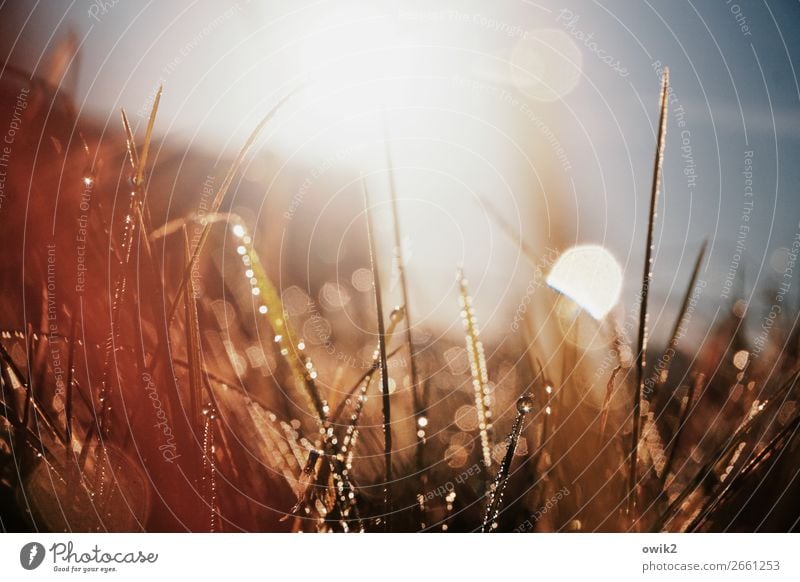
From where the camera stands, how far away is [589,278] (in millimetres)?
464

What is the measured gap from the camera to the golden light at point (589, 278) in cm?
46

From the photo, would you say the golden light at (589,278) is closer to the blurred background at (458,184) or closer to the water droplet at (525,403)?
the blurred background at (458,184)

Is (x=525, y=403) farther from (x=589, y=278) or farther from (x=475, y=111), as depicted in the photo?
(x=475, y=111)

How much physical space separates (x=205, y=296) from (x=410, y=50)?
0.31m

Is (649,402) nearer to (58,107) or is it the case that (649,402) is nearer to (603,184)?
(603,184)

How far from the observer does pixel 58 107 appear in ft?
1.47

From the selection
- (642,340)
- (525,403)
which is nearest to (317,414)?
(525,403)

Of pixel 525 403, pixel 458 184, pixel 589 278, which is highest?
pixel 458 184

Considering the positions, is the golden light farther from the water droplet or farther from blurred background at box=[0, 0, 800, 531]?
the water droplet

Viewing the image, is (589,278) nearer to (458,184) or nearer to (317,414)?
(458,184)

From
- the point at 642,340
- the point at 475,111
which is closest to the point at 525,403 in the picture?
the point at 642,340

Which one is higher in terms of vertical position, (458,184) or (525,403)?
(458,184)

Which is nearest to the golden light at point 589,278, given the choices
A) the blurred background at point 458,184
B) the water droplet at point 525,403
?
the blurred background at point 458,184
